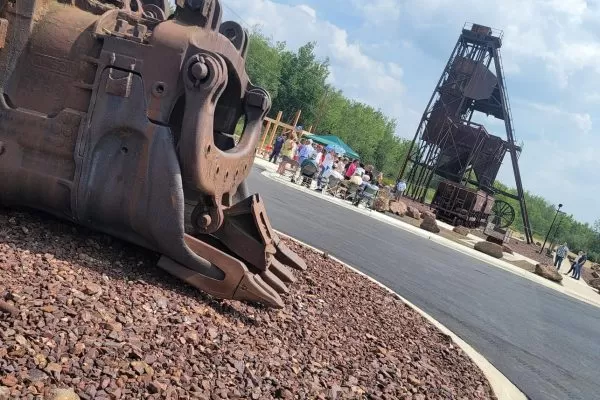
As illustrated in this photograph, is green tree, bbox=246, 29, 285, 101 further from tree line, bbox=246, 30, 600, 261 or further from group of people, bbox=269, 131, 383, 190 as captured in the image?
group of people, bbox=269, 131, 383, 190

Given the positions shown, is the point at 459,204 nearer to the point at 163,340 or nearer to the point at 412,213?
the point at 412,213

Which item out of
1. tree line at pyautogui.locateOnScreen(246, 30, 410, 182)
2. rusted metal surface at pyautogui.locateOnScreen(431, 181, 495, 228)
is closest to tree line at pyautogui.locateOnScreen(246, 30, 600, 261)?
tree line at pyautogui.locateOnScreen(246, 30, 410, 182)

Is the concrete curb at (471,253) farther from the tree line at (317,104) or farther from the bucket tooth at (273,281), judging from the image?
the tree line at (317,104)

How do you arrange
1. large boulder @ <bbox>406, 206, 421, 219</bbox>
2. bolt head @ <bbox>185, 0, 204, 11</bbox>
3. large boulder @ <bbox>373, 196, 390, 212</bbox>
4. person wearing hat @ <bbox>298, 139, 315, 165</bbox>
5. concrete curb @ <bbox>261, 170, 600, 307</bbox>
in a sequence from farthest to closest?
large boulder @ <bbox>406, 206, 421, 219</bbox> → large boulder @ <bbox>373, 196, 390, 212</bbox> → person wearing hat @ <bbox>298, 139, 315, 165</bbox> → concrete curb @ <bbox>261, 170, 600, 307</bbox> → bolt head @ <bbox>185, 0, 204, 11</bbox>

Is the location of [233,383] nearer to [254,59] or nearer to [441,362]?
[441,362]

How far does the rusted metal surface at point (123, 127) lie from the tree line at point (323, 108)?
42419 millimetres

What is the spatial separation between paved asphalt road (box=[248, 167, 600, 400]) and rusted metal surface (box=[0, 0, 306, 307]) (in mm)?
3637

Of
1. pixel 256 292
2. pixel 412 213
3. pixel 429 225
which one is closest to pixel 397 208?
pixel 412 213

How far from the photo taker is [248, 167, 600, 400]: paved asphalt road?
667 centimetres

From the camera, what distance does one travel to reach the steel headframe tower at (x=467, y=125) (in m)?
36.4

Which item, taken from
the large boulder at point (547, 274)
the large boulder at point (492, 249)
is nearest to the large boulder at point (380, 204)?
the large boulder at point (492, 249)

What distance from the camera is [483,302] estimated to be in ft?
33.2

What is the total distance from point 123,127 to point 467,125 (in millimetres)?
34943

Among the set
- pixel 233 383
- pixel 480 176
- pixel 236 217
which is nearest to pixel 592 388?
pixel 236 217
